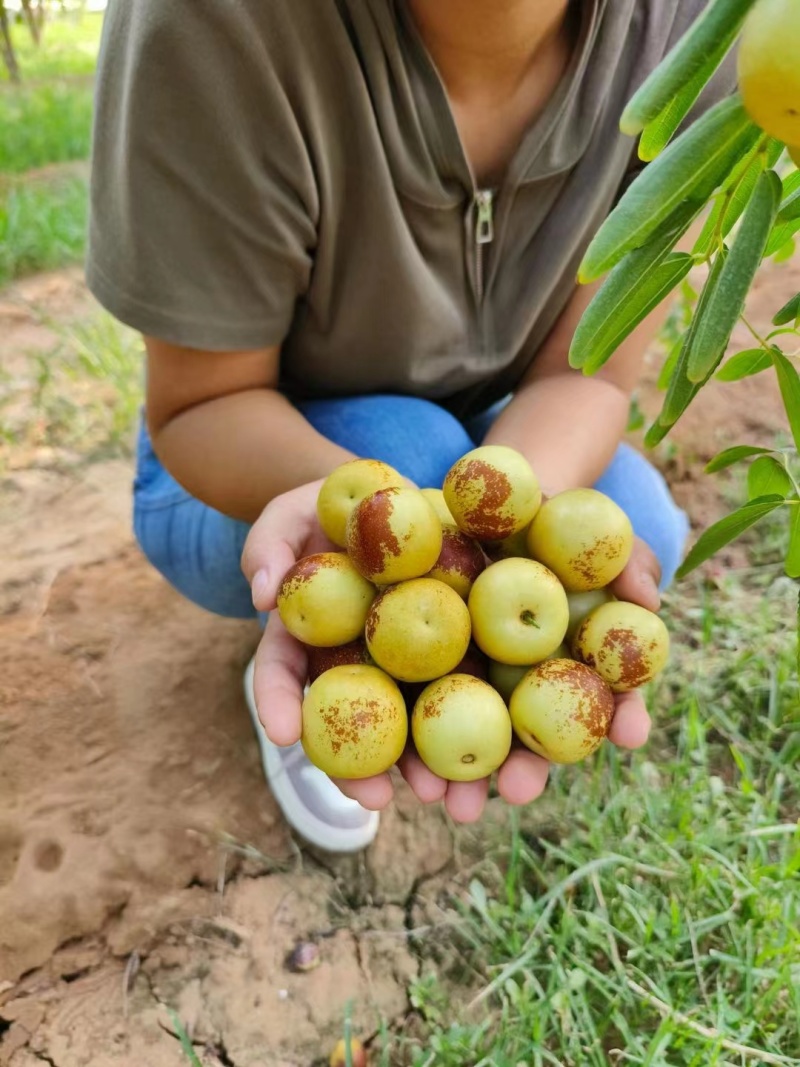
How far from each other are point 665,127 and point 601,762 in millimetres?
1178

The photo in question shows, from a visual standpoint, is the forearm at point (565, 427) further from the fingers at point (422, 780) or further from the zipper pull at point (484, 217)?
the fingers at point (422, 780)

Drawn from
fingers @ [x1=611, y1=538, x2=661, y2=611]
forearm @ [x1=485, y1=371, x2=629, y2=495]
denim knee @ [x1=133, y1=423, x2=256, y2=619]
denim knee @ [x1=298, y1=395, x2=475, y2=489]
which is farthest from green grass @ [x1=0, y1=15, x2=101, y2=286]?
fingers @ [x1=611, y1=538, x2=661, y2=611]

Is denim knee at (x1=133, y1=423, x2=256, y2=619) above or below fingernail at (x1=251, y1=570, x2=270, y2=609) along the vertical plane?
below

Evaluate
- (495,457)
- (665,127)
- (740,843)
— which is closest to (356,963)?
(740,843)

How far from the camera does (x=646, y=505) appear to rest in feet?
5.19

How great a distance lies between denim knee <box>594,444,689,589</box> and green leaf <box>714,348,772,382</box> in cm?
67

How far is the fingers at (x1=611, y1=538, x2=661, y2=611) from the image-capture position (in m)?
1.06

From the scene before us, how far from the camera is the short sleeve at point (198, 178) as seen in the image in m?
0.99

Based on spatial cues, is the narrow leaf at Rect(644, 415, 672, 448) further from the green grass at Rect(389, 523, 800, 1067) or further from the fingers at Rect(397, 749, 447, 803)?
the green grass at Rect(389, 523, 800, 1067)

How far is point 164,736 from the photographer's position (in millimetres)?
1668

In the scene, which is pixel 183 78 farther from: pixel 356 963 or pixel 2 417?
pixel 2 417

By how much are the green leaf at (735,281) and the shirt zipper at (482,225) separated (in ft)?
2.28

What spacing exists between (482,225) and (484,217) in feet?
0.06

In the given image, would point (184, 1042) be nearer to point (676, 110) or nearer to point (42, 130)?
point (676, 110)
